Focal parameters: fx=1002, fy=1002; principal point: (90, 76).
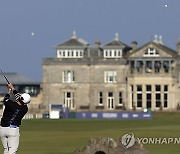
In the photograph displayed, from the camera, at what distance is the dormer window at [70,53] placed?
149500 millimetres

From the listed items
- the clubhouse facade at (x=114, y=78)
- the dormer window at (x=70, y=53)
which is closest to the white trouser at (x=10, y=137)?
the clubhouse facade at (x=114, y=78)

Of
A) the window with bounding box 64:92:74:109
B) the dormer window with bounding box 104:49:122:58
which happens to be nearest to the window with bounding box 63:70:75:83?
the window with bounding box 64:92:74:109

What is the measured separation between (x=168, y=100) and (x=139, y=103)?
13.6 feet

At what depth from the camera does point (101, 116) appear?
119562mm

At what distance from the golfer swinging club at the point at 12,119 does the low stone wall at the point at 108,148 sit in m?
3.81

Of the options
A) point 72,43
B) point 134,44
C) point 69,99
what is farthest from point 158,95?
point 72,43

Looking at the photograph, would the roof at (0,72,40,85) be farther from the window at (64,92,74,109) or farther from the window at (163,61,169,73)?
the window at (163,61,169,73)

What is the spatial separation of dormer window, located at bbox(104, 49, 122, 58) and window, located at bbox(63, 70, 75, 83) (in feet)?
20.1

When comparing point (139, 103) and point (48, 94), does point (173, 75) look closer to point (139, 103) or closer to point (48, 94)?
point (139, 103)

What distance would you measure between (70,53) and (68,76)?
4490 mm

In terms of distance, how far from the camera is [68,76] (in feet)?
482

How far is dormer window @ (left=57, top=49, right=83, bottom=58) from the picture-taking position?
149500mm

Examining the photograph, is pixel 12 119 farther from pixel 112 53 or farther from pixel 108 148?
pixel 112 53

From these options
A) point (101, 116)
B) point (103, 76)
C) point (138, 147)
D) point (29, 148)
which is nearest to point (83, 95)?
point (103, 76)
